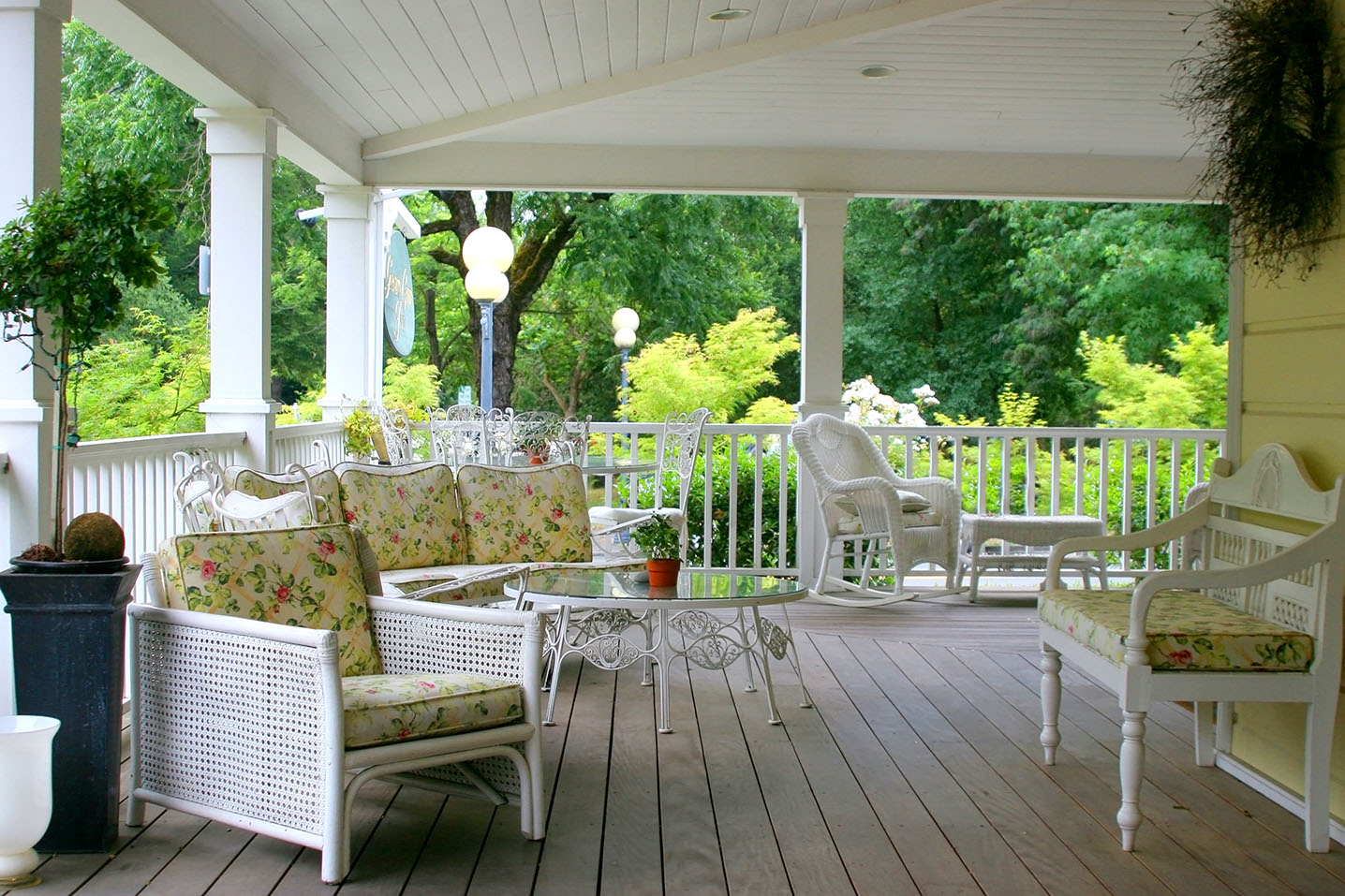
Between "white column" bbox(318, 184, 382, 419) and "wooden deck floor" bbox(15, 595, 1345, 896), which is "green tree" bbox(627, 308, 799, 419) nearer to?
"white column" bbox(318, 184, 382, 419)

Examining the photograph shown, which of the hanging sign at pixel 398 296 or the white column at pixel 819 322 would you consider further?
the hanging sign at pixel 398 296

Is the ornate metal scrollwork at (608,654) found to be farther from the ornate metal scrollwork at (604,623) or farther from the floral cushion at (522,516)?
the floral cushion at (522,516)

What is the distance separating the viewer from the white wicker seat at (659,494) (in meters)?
5.66

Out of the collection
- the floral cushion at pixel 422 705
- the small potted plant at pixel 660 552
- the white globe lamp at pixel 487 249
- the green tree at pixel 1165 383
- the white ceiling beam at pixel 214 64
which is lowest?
the floral cushion at pixel 422 705

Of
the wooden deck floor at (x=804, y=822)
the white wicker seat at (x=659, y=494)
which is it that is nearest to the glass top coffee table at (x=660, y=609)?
the wooden deck floor at (x=804, y=822)

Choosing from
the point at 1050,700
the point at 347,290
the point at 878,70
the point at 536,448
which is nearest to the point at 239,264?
the point at 536,448

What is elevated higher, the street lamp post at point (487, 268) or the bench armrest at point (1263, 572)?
the street lamp post at point (487, 268)

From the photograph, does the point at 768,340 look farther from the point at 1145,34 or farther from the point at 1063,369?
the point at 1145,34

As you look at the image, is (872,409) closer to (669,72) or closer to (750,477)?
(750,477)

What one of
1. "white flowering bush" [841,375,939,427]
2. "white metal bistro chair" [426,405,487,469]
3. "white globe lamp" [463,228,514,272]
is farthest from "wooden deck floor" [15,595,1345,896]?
"white flowering bush" [841,375,939,427]

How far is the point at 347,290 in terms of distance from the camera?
719 cm

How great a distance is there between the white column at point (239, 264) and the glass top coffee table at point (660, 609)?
60.7 inches

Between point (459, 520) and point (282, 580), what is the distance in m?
1.79

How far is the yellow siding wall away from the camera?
3268 millimetres
